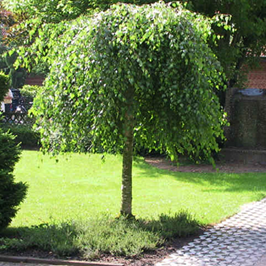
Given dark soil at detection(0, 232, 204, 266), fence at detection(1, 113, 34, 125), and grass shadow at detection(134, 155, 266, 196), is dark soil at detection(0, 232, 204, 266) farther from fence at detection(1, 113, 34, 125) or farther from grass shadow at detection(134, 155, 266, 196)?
fence at detection(1, 113, 34, 125)

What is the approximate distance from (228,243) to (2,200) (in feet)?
9.95

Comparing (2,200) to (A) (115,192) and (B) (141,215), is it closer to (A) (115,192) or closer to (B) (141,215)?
(B) (141,215)

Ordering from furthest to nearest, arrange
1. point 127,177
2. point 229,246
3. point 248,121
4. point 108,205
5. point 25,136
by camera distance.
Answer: point 25,136, point 248,121, point 108,205, point 127,177, point 229,246

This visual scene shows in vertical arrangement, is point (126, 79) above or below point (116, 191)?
above

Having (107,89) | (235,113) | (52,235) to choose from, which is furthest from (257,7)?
(52,235)

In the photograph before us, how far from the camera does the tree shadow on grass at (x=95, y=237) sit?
5.71m

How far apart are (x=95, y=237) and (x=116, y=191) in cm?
420

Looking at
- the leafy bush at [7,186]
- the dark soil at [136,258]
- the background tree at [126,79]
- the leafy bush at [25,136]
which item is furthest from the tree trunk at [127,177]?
the leafy bush at [25,136]

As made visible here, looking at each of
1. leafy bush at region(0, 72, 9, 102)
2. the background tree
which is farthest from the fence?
the background tree

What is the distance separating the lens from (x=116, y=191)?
10.1 metres

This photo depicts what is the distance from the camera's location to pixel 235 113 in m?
14.6

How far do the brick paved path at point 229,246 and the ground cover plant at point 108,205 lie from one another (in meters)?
0.31

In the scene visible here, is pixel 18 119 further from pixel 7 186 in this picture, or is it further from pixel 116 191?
pixel 7 186

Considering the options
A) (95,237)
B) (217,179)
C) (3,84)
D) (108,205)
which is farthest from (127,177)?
(3,84)
